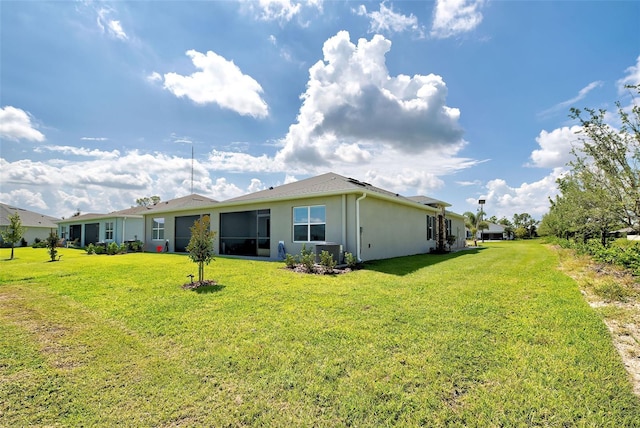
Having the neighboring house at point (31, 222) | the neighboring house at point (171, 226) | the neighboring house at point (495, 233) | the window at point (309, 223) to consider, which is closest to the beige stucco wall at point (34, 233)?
the neighboring house at point (31, 222)

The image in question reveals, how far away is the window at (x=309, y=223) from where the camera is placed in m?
12.0

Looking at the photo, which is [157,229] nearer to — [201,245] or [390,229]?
[201,245]

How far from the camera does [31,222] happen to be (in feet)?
113

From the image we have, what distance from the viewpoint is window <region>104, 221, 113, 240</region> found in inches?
991

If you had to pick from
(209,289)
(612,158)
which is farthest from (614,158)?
(209,289)

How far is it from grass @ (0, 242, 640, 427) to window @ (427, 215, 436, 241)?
1346cm

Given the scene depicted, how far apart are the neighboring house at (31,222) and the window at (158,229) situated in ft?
71.3

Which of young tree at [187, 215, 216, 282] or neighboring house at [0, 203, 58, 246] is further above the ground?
neighboring house at [0, 203, 58, 246]

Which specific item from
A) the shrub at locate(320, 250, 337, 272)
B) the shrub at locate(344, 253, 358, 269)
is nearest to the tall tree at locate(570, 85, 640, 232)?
the shrub at locate(344, 253, 358, 269)

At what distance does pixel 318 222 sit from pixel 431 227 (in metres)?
11.2

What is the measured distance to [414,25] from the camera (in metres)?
11.3

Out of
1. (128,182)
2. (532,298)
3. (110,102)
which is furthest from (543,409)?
(128,182)

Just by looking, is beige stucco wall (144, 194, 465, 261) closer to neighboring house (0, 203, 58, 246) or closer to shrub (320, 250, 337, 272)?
shrub (320, 250, 337, 272)

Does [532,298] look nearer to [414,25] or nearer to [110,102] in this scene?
[414,25]
